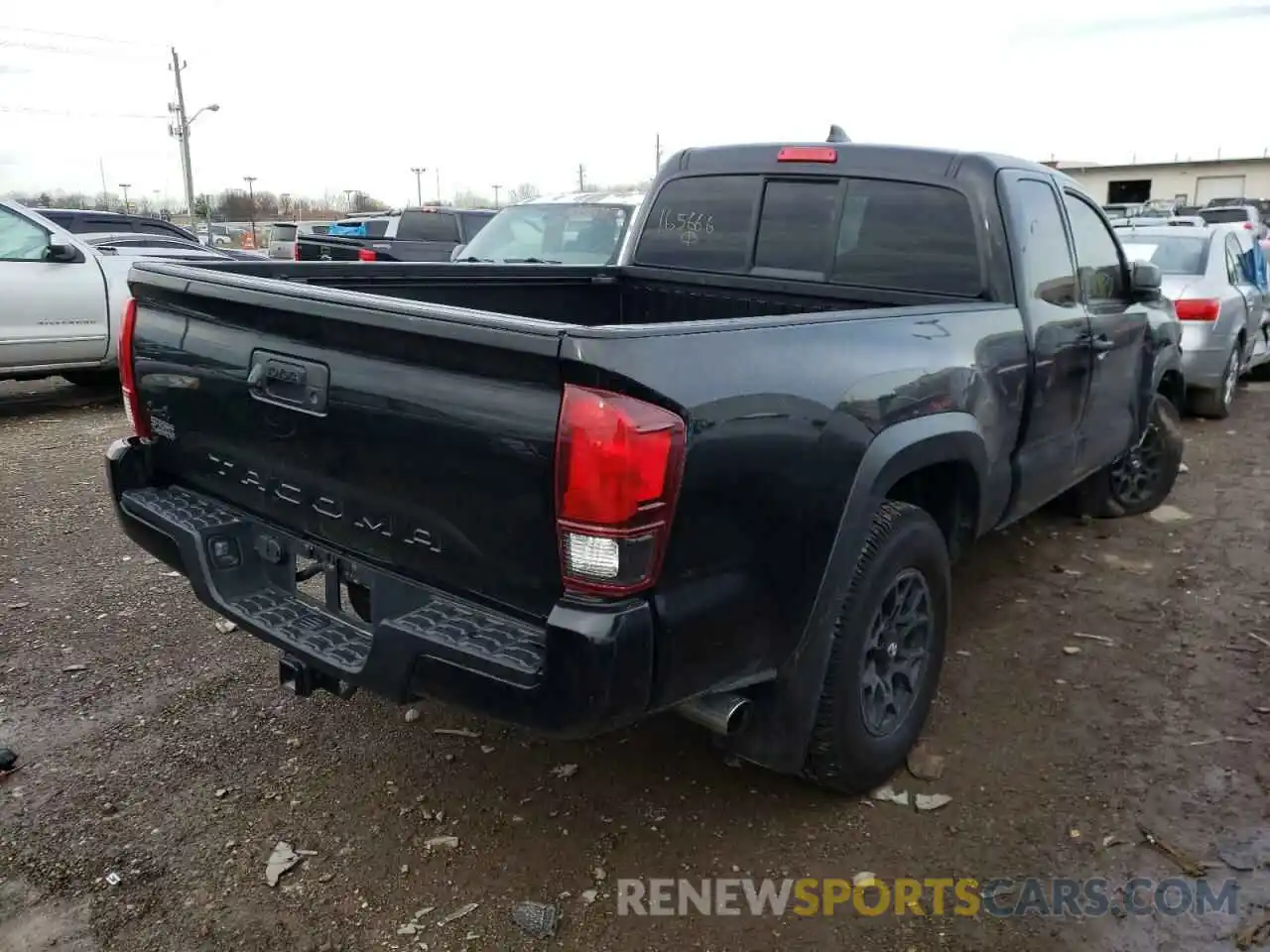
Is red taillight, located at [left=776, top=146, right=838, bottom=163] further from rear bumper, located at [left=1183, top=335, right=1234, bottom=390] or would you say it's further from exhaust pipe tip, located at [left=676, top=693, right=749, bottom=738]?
rear bumper, located at [left=1183, top=335, right=1234, bottom=390]

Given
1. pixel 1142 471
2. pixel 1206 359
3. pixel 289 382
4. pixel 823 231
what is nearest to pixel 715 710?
pixel 289 382

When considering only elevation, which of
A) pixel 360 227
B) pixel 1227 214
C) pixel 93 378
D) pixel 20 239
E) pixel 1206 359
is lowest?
pixel 93 378

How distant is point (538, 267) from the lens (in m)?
4.62

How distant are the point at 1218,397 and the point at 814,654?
7566 mm

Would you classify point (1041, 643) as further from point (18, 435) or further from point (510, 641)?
point (18, 435)

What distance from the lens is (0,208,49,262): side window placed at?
325 inches

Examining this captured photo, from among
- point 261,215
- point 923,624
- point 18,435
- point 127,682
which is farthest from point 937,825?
point 261,215

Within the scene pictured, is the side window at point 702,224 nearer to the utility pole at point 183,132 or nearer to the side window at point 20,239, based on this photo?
the side window at point 20,239

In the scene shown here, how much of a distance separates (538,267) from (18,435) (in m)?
5.37

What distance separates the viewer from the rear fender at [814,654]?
2.65 m

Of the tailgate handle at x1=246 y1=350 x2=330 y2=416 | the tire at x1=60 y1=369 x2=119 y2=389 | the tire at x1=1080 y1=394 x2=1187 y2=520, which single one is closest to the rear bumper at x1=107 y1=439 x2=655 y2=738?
the tailgate handle at x1=246 y1=350 x2=330 y2=416

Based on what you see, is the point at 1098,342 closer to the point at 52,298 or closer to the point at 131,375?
the point at 131,375

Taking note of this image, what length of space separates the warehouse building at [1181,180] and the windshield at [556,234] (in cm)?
5516

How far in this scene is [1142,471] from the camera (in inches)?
236
